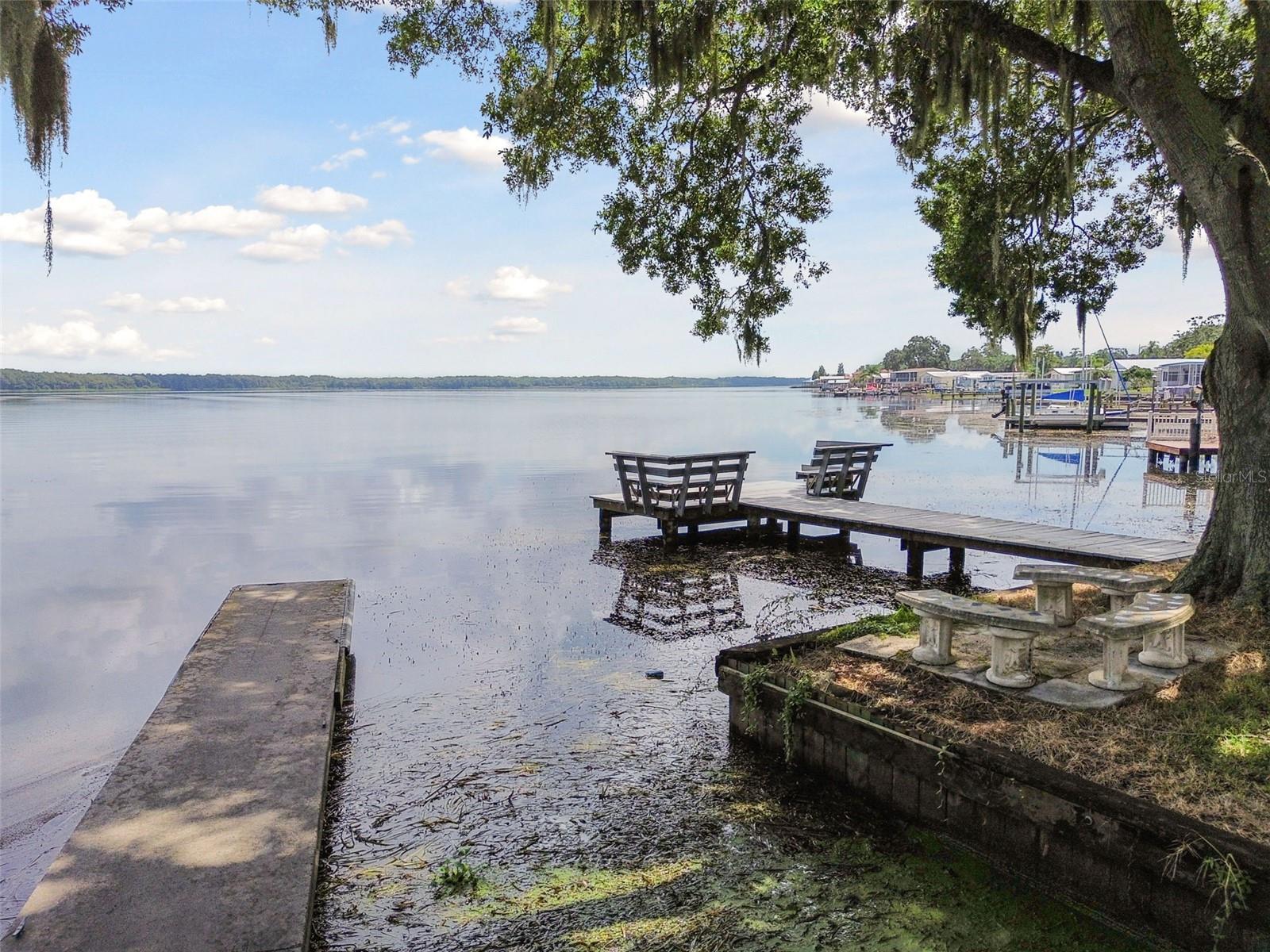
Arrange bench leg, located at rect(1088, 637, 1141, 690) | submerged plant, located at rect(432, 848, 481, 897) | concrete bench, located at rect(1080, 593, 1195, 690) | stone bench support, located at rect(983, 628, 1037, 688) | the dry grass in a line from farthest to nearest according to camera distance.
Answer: stone bench support, located at rect(983, 628, 1037, 688) < bench leg, located at rect(1088, 637, 1141, 690) < concrete bench, located at rect(1080, 593, 1195, 690) < submerged plant, located at rect(432, 848, 481, 897) < the dry grass

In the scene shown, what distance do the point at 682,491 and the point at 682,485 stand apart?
0.13 metres

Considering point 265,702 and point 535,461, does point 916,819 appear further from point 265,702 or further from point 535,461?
point 535,461

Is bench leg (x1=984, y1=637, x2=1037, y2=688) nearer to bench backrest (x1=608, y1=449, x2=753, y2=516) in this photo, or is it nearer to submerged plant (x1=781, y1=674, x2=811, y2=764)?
submerged plant (x1=781, y1=674, x2=811, y2=764)

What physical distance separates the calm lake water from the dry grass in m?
0.67

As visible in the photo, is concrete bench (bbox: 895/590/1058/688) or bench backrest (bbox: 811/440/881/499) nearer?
concrete bench (bbox: 895/590/1058/688)

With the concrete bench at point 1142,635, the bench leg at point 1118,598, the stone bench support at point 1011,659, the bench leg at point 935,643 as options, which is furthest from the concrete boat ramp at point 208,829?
the bench leg at point 1118,598

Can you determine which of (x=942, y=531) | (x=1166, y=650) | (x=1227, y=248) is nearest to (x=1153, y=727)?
(x=1166, y=650)

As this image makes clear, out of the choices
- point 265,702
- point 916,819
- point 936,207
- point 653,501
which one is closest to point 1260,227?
point 916,819

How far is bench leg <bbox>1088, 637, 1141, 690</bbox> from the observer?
5.07 metres

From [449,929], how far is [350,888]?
2.12 ft

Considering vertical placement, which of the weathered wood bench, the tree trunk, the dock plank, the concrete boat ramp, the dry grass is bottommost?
the concrete boat ramp

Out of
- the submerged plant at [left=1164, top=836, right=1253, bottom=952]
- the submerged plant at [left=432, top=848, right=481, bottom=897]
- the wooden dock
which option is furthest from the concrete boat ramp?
the wooden dock

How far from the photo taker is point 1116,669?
509 cm

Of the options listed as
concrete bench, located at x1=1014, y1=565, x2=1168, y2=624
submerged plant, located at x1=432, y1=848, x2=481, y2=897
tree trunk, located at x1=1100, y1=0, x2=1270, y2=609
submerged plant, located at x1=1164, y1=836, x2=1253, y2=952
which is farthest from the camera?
concrete bench, located at x1=1014, y1=565, x2=1168, y2=624
